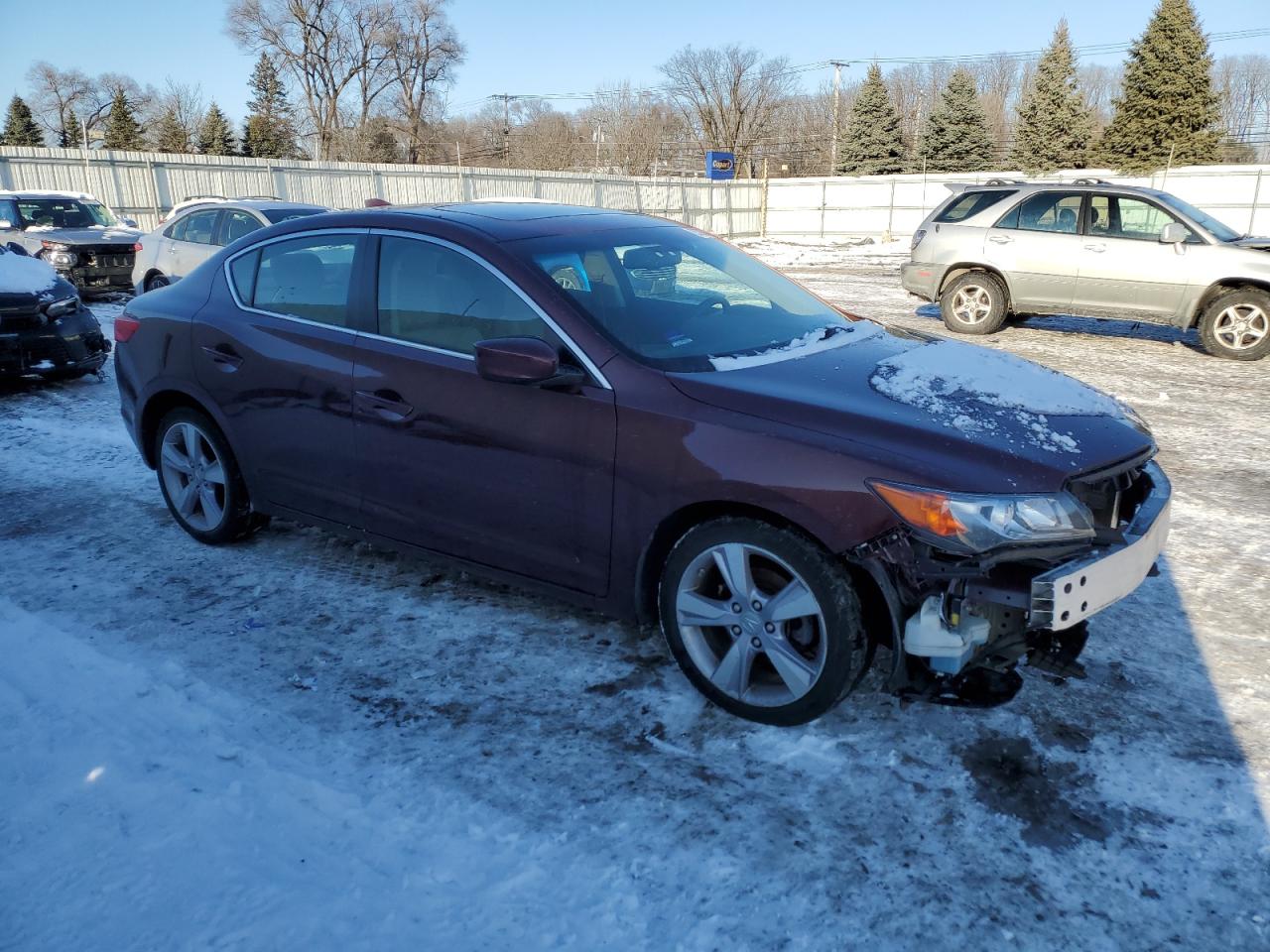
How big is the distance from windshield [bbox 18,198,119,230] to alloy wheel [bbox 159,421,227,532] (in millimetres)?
12709

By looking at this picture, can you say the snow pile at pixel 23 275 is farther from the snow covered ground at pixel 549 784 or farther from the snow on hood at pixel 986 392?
the snow on hood at pixel 986 392

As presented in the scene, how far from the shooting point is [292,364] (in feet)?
13.4

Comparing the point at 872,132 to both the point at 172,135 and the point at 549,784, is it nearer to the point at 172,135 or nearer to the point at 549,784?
the point at 172,135

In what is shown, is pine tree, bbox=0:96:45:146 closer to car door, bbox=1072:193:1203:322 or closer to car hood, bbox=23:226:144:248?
car hood, bbox=23:226:144:248

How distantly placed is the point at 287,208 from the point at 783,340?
397 inches

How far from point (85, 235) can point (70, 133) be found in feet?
201

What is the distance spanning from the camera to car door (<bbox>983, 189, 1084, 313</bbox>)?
35.7 feet

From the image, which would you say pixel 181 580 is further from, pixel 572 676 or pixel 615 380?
pixel 615 380

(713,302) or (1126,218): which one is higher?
(1126,218)

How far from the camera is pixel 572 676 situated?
3461 mm

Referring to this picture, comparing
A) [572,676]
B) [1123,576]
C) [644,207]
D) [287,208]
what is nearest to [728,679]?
[572,676]

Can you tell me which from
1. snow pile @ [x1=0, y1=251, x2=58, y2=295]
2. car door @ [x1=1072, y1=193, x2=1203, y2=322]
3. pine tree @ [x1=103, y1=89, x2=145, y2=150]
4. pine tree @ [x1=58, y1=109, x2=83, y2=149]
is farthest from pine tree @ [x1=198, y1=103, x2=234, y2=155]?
car door @ [x1=1072, y1=193, x2=1203, y2=322]

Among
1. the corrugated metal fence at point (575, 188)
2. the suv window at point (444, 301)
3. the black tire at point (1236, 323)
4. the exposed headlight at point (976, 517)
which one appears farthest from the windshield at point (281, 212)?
the exposed headlight at point (976, 517)

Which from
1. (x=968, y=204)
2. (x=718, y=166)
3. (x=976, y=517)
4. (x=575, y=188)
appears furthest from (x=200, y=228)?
(x=718, y=166)
